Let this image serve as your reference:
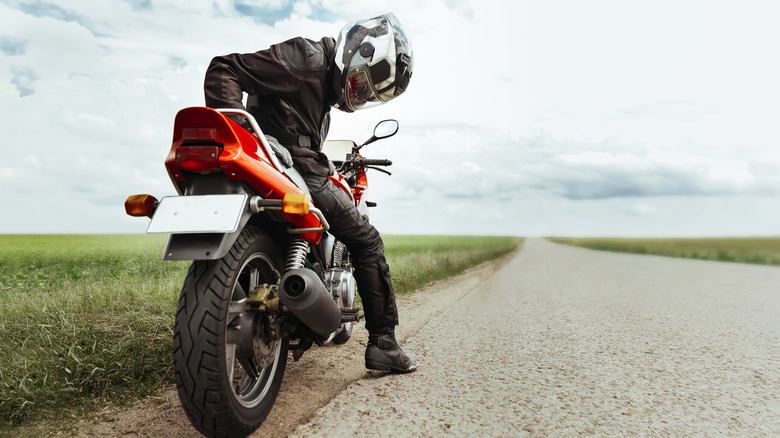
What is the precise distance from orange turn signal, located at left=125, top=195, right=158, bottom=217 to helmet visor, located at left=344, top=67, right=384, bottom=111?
3.97ft

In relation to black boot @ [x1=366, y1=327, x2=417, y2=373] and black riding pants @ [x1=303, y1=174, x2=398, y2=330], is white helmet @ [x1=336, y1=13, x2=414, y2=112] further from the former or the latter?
black boot @ [x1=366, y1=327, x2=417, y2=373]

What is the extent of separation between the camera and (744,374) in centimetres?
306

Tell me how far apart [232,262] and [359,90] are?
131 centimetres

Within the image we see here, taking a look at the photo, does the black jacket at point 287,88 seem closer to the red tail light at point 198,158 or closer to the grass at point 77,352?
the red tail light at point 198,158

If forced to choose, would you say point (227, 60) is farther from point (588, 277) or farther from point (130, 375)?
point (588, 277)

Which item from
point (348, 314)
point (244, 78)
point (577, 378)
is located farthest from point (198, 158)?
point (577, 378)

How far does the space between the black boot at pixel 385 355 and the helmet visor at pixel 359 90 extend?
1384 millimetres

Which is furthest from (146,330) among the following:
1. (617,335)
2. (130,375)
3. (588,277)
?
(588,277)

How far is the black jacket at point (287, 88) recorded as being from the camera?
7.83 feet

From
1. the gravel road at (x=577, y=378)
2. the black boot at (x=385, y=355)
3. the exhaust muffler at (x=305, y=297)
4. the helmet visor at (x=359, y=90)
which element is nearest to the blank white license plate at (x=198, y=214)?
the exhaust muffler at (x=305, y=297)

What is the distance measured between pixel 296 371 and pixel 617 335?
2.80 metres

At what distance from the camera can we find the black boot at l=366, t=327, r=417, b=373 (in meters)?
2.91

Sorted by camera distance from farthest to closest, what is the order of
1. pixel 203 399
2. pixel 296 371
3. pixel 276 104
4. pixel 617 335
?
pixel 617 335, pixel 296 371, pixel 276 104, pixel 203 399

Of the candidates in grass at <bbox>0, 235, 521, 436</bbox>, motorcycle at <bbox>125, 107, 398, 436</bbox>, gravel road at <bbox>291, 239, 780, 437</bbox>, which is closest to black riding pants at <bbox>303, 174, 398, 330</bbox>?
motorcycle at <bbox>125, 107, 398, 436</bbox>
